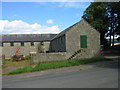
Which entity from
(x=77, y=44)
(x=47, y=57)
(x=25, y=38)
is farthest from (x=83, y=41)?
(x=25, y=38)

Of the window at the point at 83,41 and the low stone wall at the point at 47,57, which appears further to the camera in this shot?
the window at the point at 83,41

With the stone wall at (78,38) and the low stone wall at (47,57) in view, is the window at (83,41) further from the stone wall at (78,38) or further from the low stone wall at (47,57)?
the low stone wall at (47,57)

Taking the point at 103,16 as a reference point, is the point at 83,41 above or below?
below

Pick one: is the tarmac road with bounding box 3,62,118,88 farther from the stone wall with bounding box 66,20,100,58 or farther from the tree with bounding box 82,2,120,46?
the tree with bounding box 82,2,120,46

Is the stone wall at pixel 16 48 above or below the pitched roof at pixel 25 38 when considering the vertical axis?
below

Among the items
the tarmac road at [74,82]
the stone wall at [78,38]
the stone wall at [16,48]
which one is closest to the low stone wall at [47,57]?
the stone wall at [78,38]

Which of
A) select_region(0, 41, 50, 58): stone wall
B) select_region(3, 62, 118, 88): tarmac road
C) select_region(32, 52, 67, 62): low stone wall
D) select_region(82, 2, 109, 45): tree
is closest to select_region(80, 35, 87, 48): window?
select_region(32, 52, 67, 62): low stone wall

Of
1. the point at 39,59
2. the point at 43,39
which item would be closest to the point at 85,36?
the point at 39,59

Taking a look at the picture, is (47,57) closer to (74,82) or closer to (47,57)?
(47,57)

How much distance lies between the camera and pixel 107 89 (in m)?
6.73

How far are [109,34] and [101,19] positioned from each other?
29.3 feet

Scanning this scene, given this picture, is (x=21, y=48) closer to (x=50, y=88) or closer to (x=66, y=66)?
(x=66, y=66)

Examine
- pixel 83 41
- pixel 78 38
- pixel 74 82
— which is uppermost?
pixel 78 38

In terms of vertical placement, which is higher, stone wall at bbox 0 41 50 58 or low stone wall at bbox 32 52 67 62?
stone wall at bbox 0 41 50 58
